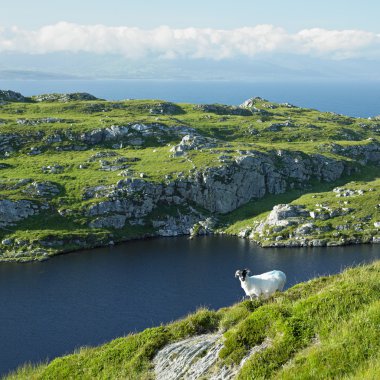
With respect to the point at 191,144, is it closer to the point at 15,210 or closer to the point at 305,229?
the point at 305,229

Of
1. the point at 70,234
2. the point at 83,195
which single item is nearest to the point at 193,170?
the point at 83,195

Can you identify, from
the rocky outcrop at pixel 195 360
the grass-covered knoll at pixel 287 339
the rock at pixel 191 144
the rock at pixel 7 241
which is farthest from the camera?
the rock at pixel 191 144

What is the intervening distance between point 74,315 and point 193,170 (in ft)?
259

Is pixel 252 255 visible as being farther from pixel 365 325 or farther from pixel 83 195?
pixel 365 325

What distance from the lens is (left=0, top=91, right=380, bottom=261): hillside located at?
131000 mm

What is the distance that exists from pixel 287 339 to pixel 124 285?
8738cm

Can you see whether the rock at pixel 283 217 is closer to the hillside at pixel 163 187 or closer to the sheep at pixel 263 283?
the hillside at pixel 163 187

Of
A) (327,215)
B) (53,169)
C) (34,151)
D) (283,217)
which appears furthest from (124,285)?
(34,151)

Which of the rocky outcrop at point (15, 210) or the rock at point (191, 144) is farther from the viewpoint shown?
the rock at point (191, 144)

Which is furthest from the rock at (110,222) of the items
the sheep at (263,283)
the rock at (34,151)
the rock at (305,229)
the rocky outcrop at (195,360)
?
the rocky outcrop at (195,360)

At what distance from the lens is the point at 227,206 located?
155 metres

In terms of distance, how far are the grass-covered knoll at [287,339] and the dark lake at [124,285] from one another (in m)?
47.7

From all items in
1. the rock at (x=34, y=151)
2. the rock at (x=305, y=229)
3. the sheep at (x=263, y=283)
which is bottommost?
the rock at (x=305, y=229)

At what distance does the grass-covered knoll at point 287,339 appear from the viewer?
16.1 metres
